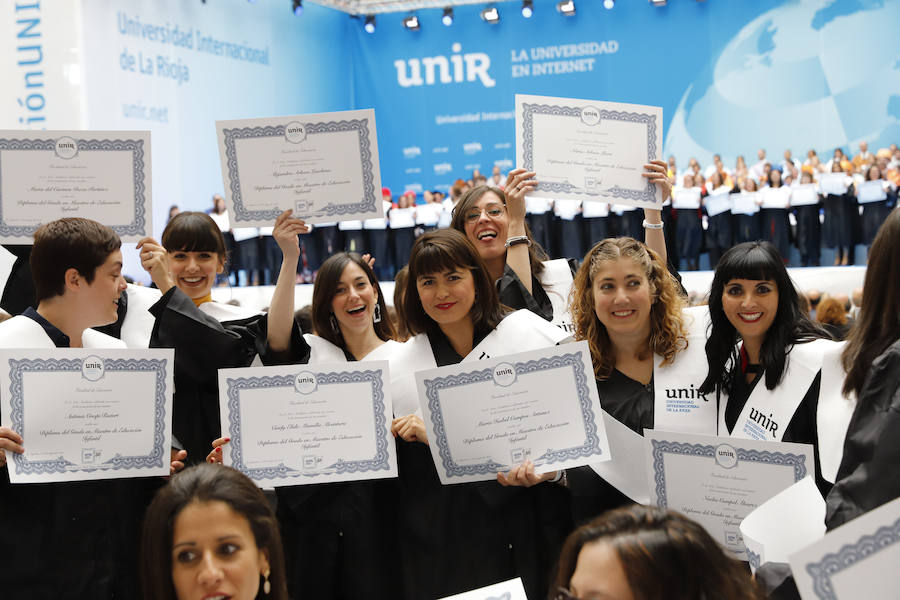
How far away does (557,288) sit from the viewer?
3576mm

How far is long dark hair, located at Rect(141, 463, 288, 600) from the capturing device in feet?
6.27

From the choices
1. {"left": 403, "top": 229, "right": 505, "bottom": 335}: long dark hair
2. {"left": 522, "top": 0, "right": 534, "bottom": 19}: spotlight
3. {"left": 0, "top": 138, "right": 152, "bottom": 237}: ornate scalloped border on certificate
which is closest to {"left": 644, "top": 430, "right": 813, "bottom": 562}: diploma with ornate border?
{"left": 403, "top": 229, "right": 505, "bottom": 335}: long dark hair

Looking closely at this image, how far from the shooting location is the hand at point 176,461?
8.67 ft

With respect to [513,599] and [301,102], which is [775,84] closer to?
[301,102]

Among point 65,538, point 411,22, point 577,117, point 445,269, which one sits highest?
point 411,22

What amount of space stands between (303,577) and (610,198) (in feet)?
5.50

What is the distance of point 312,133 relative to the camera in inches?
123

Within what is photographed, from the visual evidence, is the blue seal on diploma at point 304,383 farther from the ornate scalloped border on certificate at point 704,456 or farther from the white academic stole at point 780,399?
the white academic stole at point 780,399

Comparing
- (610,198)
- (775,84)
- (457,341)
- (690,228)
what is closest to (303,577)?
(457,341)

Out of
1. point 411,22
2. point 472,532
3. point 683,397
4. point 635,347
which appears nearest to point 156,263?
point 472,532

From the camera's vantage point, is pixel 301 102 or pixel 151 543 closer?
pixel 151 543

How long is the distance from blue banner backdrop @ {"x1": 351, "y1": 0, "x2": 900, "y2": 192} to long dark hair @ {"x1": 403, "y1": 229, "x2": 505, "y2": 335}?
14.4 metres

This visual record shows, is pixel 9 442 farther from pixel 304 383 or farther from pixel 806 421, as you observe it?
pixel 806 421

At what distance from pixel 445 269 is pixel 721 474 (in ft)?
3.42
